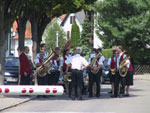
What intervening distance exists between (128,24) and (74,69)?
21241 millimetres

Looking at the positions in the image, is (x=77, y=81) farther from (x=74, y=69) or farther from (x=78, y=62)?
(x=78, y=62)

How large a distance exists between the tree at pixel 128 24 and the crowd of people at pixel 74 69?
763 inches

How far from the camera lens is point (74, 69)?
17656 mm

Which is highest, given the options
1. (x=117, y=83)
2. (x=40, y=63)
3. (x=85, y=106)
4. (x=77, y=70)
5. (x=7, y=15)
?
(x=7, y=15)

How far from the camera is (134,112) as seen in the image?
1353 centimetres

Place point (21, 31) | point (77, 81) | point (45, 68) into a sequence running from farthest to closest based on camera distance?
point (21, 31) < point (45, 68) < point (77, 81)

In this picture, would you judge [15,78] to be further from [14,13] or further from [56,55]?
[14,13]

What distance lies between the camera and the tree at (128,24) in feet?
126

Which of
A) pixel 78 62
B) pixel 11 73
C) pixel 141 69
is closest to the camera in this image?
pixel 78 62

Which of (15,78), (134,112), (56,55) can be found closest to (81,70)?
(56,55)

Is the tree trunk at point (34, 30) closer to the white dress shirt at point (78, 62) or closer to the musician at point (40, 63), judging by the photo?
the musician at point (40, 63)

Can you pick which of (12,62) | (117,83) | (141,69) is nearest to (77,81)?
(117,83)

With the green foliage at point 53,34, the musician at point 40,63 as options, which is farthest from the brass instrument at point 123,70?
the green foliage at point 53,34

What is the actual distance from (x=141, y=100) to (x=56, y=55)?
399cm
